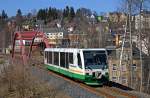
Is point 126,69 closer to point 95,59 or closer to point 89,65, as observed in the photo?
point 95,59

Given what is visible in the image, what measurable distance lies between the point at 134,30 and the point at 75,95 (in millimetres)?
34894

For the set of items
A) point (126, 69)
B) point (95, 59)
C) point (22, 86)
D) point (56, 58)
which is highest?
point (95, 59)

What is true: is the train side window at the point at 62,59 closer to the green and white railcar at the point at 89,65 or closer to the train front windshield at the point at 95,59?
the green and white railcar at the point at 89,65

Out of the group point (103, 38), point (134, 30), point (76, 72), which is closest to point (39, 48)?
point (134, 30)

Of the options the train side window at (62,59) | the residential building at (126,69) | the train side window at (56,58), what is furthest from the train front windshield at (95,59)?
the residential building at (126,69)

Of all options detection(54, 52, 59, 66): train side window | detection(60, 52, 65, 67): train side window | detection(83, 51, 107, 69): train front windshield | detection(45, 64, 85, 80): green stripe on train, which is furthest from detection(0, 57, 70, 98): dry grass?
detection(54, 52, 59, 66): train side window

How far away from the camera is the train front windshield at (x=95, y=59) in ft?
87.0

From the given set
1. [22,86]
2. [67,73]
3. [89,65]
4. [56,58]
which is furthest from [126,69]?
[22,86]

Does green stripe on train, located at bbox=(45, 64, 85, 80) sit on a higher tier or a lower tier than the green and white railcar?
lower

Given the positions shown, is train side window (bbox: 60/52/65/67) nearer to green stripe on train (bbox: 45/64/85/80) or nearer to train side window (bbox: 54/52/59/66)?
green stripe on train (bbox: 45/64/85/80)

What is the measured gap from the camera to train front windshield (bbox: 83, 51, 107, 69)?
87.0 feet

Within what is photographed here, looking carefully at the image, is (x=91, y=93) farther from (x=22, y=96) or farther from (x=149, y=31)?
(x=149, y=31)

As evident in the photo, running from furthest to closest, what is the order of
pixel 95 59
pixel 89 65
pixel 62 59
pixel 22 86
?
pixel 62 59 → pixel 95 59 → pixel 89 65 → pixel 22 86

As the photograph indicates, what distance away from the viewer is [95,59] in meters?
26.9
